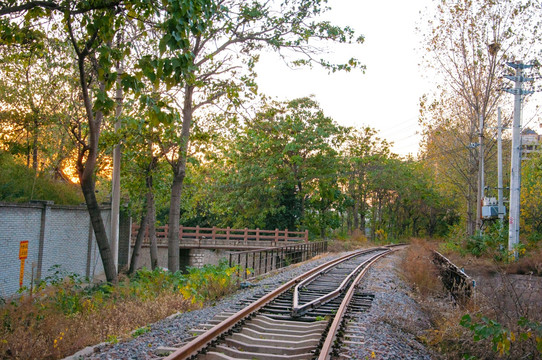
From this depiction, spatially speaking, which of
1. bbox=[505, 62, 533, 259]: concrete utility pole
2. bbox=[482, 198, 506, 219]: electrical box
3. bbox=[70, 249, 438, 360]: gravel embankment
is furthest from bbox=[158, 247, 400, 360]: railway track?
bbox=[482, 198, 506, 219]: electrical box

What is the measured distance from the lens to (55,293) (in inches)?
432

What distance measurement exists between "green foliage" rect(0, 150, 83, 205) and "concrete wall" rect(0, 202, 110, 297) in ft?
3.14

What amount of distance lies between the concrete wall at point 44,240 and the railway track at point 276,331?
7176 mm

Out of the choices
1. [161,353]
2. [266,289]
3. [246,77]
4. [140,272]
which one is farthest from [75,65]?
[161,353]

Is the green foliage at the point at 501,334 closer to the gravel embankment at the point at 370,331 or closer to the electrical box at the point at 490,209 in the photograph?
the gravel embankment at the point at 370,331

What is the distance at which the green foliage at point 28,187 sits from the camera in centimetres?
1634

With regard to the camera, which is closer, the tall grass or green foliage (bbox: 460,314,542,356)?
green foliage (bbox: 460,314,542,356)

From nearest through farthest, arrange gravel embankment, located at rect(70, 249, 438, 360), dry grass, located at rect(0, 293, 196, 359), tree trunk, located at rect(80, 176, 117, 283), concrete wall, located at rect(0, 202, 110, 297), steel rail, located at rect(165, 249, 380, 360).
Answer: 1. steel rail, located at rect(165, 249, 380, 360)
2. gravel embankment, located at rect(70, 249, 438, 360)
3. dry grass, located at rect(0, 293, 196, 359)
4. tree trunk, located at rect(80, 176, 117, 283)
5. concrete wall, located at rect(0, 202, 110, 297)

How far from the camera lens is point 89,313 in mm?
8984

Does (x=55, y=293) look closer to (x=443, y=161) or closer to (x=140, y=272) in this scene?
(x=140, y=272)

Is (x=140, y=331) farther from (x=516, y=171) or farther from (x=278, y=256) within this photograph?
(x=278, y=256)

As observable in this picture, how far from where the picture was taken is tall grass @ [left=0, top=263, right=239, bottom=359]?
636cm

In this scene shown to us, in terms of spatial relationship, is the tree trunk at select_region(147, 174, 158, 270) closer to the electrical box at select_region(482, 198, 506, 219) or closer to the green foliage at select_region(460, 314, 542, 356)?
the green foliage at select_region(460, 314, 542, 356)

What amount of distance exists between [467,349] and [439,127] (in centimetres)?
2515
